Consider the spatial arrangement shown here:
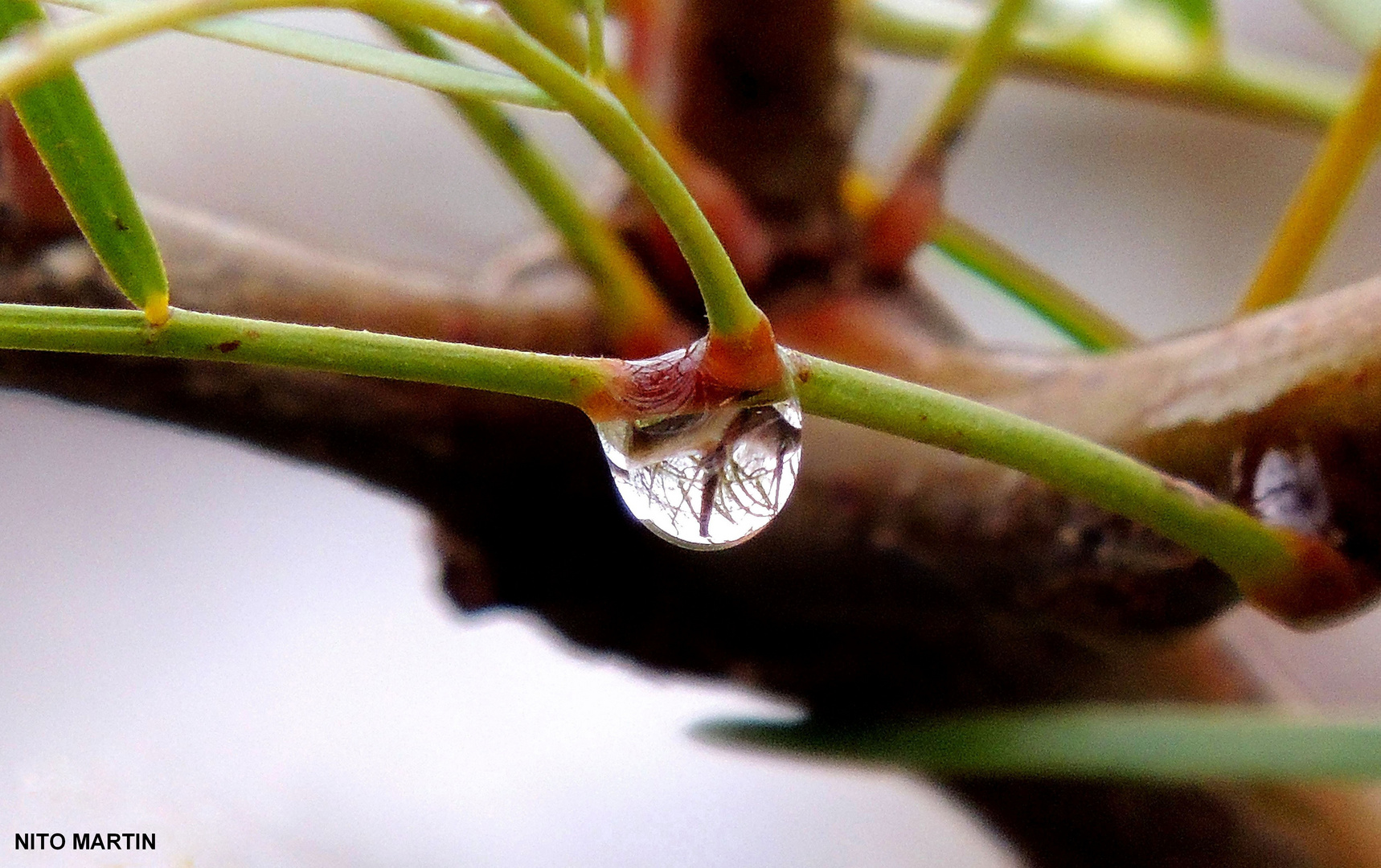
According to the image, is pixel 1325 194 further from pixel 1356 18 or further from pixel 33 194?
pixel 33 194

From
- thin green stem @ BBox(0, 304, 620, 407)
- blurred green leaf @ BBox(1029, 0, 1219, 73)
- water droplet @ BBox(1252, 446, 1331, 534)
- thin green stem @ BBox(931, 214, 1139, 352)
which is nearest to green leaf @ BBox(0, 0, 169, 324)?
thin green stem @ BBox(0, 304, 620, 407)

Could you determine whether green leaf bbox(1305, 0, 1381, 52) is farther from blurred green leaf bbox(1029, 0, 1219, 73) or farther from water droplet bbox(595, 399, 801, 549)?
water droplet bbox(595, 399, 801, 549)

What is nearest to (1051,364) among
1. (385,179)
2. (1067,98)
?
(385,179)

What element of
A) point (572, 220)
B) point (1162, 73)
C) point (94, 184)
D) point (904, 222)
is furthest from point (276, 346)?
point (1162, 73)

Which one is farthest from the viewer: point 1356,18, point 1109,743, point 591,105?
point 1356,18

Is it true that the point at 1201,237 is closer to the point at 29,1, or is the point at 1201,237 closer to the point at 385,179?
the point at 385,179

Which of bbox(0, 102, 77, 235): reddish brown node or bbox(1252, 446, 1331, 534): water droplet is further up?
bbox(0, 102, 77, 235): reddish brown node

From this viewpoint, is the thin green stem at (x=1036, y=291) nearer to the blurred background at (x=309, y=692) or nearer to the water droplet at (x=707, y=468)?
the blurred background at (x=309, y=692)
